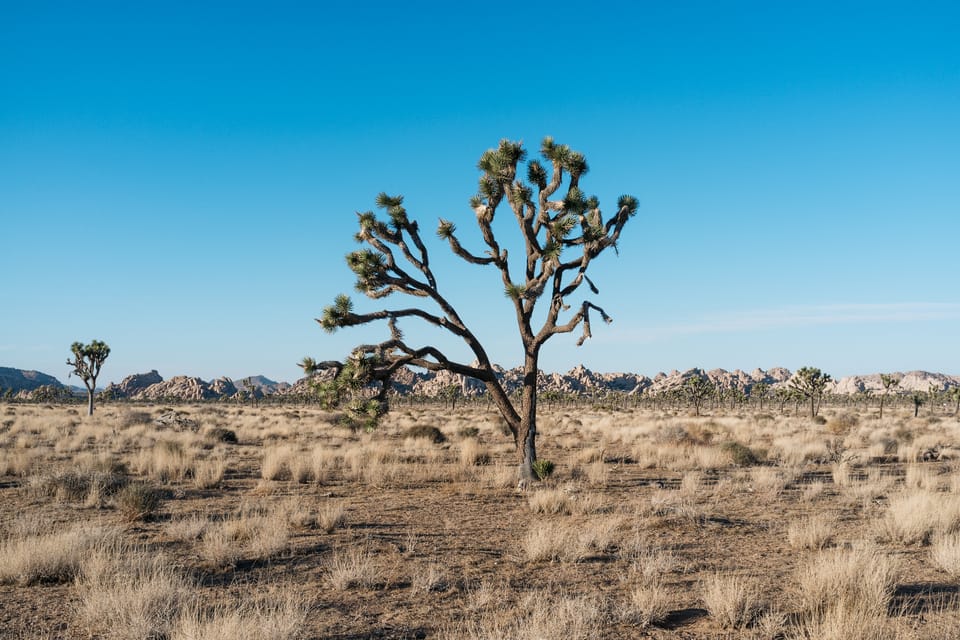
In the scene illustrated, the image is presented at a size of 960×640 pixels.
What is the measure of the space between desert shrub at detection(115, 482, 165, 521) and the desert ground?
35 millimetres

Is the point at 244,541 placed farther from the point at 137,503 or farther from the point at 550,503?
the point at 550,503

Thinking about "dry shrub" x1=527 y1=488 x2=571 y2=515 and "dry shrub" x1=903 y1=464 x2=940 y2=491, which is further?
"dry shrub" x1=903 y1=464 x2=940 y2=491

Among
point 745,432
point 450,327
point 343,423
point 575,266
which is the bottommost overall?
point 745,432

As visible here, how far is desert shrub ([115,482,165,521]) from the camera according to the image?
9375mm

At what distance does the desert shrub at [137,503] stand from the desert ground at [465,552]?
35 mm

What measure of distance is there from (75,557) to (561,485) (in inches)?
332

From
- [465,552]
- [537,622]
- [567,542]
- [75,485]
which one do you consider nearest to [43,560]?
[465,552]

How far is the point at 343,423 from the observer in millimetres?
11664

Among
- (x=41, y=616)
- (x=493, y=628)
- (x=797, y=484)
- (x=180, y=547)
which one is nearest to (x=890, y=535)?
(x=797, y=484)

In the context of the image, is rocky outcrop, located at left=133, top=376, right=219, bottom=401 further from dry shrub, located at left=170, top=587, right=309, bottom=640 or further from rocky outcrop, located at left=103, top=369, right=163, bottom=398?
dry shrub, located at left=170, top=587, right=309, bottom=640

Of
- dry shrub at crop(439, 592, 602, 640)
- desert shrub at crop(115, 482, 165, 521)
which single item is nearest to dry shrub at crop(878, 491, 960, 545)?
dry shrub at crop(439, 592, 602, 640)

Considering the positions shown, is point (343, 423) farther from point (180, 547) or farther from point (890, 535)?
point (890, 535)

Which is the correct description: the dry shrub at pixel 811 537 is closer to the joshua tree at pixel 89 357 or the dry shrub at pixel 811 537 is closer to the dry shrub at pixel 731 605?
the dry shrub at pixel 731 605

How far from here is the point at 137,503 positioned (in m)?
9.61
